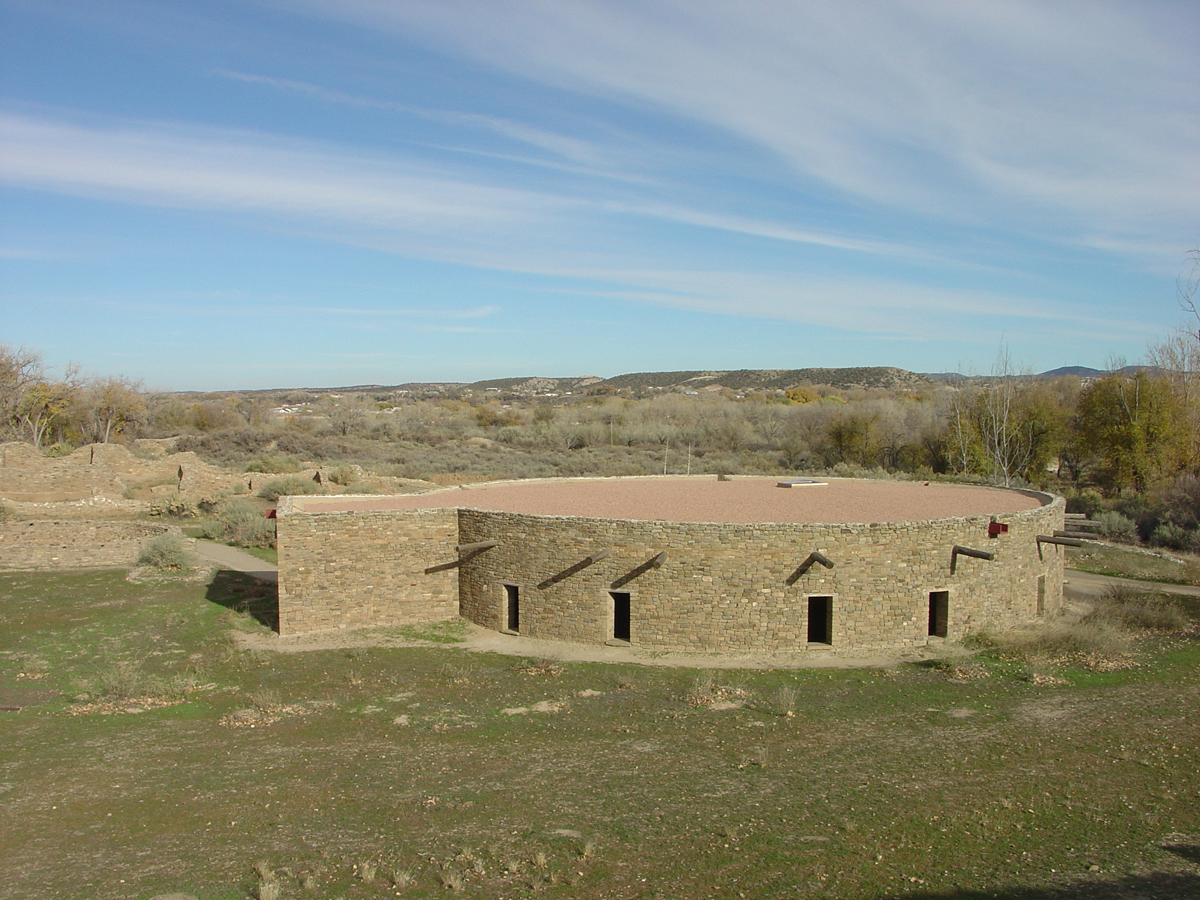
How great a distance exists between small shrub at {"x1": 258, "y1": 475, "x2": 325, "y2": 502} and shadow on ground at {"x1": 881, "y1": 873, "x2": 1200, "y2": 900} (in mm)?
26959

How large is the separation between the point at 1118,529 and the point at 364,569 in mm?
24913

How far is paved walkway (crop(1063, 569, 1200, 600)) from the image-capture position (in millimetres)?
19875

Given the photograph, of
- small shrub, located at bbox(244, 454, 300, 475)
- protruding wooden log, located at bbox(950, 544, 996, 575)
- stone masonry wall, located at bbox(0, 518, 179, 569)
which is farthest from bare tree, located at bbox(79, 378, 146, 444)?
protruding wooden log, located at bbox(950, 544, 996, 575)

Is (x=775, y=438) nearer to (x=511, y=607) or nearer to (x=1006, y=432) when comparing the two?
(x=1006, y=432)

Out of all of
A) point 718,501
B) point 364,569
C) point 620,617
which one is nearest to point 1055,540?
point 718,501

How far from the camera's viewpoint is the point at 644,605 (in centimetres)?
1503

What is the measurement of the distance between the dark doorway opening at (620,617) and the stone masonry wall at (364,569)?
3.84 m

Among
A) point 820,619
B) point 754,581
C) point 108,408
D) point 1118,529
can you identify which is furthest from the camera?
point 108,408

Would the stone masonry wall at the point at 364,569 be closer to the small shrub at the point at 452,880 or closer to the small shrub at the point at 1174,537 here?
the small shrub at the point at 452,880

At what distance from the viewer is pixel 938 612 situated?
15.3 meters

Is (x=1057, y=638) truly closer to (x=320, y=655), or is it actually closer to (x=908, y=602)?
(x=908, y=602)

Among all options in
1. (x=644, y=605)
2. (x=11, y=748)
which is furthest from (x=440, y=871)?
(x=644, y=605)

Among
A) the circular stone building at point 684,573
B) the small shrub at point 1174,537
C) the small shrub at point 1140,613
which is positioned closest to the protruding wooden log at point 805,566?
the circular stone building at point 684,573

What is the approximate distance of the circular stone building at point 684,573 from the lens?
48.0ft
